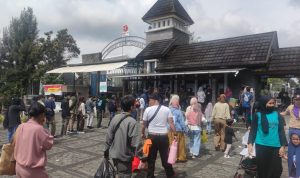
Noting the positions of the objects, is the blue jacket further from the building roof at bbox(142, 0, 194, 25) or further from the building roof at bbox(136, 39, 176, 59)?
the building roof at bbox(142, 0, 194, 25)

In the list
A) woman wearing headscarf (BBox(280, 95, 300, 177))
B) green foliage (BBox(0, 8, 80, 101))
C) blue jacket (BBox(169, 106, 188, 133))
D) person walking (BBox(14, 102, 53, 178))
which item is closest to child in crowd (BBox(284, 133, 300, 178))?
woman wearing headscarf (BBox(280, 95, 300, 177))

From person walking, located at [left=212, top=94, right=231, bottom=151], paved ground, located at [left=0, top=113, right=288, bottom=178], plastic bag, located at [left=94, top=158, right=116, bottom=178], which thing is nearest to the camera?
plastic bag, located at [left=94, top=158, right=116, bottom=178]

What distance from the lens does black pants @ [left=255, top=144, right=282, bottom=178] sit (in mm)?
4418

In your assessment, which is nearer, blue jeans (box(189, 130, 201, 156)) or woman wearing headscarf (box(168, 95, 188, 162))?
woman wearing headscarf (box(168, 95, 188, 162))

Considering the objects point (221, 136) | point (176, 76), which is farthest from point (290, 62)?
point (221, 136)

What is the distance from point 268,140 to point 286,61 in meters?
13.4

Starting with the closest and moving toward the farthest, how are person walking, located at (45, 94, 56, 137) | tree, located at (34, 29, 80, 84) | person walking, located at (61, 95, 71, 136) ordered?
person walking, located at (45, 94, 56, 137) → person walking, located at (61, 95, 71, 136) → tree, located at (34, 29, 80, 84)

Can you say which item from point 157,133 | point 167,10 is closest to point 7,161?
point 157,133

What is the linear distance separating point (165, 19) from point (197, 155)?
54.1 ft

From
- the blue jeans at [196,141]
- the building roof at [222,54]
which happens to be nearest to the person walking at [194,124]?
the blue jeans at [196,141]

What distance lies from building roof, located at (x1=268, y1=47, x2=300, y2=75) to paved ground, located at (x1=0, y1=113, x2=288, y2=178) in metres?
7.52

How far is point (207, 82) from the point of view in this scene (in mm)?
18297

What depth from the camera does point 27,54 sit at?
3269 centimetres

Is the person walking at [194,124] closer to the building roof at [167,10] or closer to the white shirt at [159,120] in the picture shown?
the white shirt at [159,120]
